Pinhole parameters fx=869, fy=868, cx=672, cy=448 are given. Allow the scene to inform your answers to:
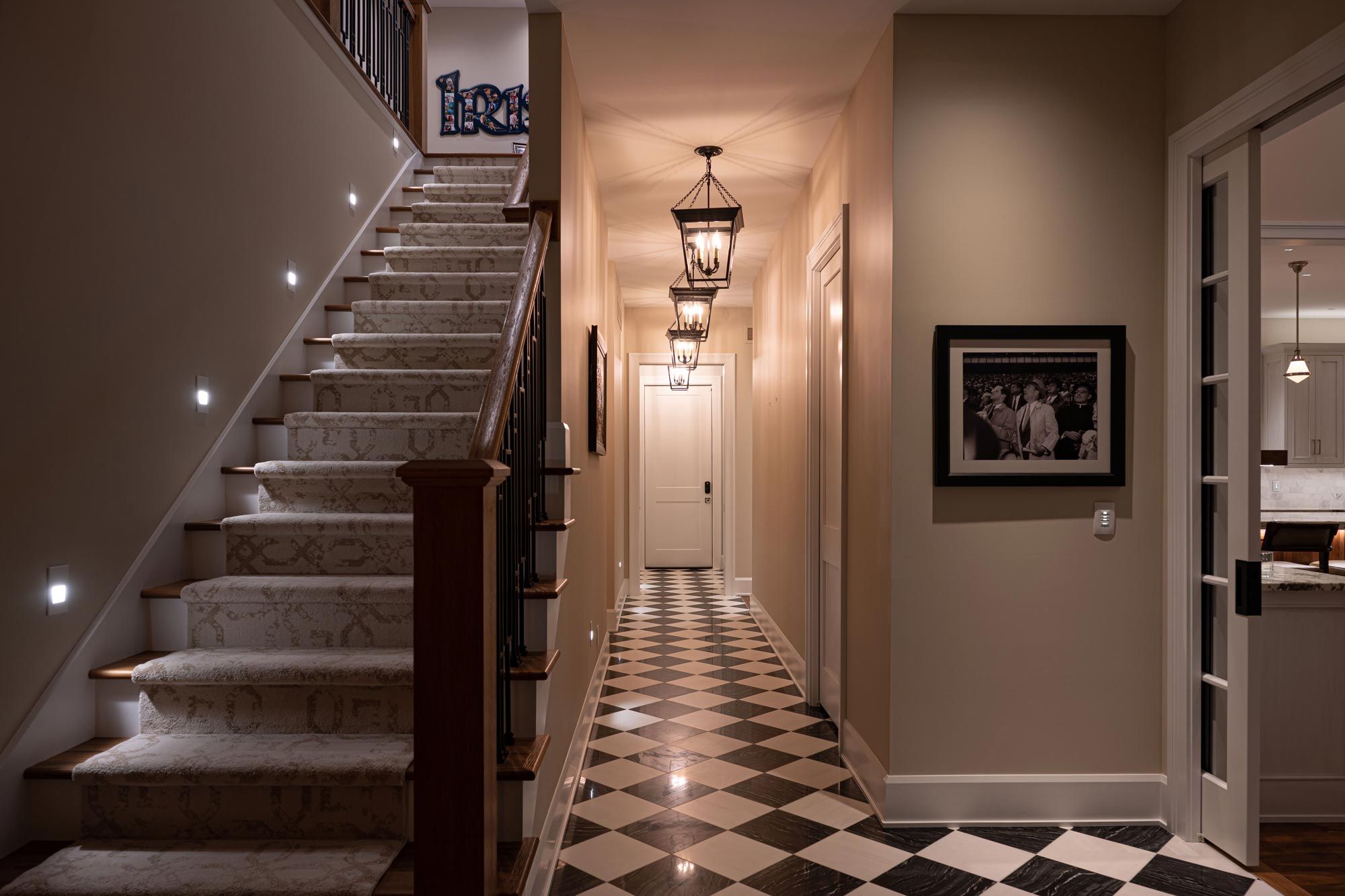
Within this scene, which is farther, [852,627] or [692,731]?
[692,731]

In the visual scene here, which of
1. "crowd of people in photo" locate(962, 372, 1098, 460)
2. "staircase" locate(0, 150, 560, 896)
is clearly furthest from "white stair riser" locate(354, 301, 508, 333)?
"crowd of people in photo" locate(962, 372, 1098, 460)

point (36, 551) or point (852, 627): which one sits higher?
point (36, 551)

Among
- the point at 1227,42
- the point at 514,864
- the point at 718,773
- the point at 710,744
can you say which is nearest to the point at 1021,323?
the point at 1227,42

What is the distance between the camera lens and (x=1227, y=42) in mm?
2811

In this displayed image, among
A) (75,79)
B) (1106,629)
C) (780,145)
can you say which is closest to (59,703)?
(75,79)

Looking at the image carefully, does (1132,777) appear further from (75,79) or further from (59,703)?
(75,79)

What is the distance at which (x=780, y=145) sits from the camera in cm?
→ 459

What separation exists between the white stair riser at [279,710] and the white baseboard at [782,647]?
2.82 m

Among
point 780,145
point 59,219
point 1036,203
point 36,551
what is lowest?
point 36,551

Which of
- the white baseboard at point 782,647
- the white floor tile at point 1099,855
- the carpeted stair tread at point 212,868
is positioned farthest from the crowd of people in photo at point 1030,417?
the carpeted stair tread at point 212,868

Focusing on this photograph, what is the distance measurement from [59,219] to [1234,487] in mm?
3658

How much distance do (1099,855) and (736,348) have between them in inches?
275

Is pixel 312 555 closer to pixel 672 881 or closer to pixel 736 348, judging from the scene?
pixel 672 881

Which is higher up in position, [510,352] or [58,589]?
[510,352]
